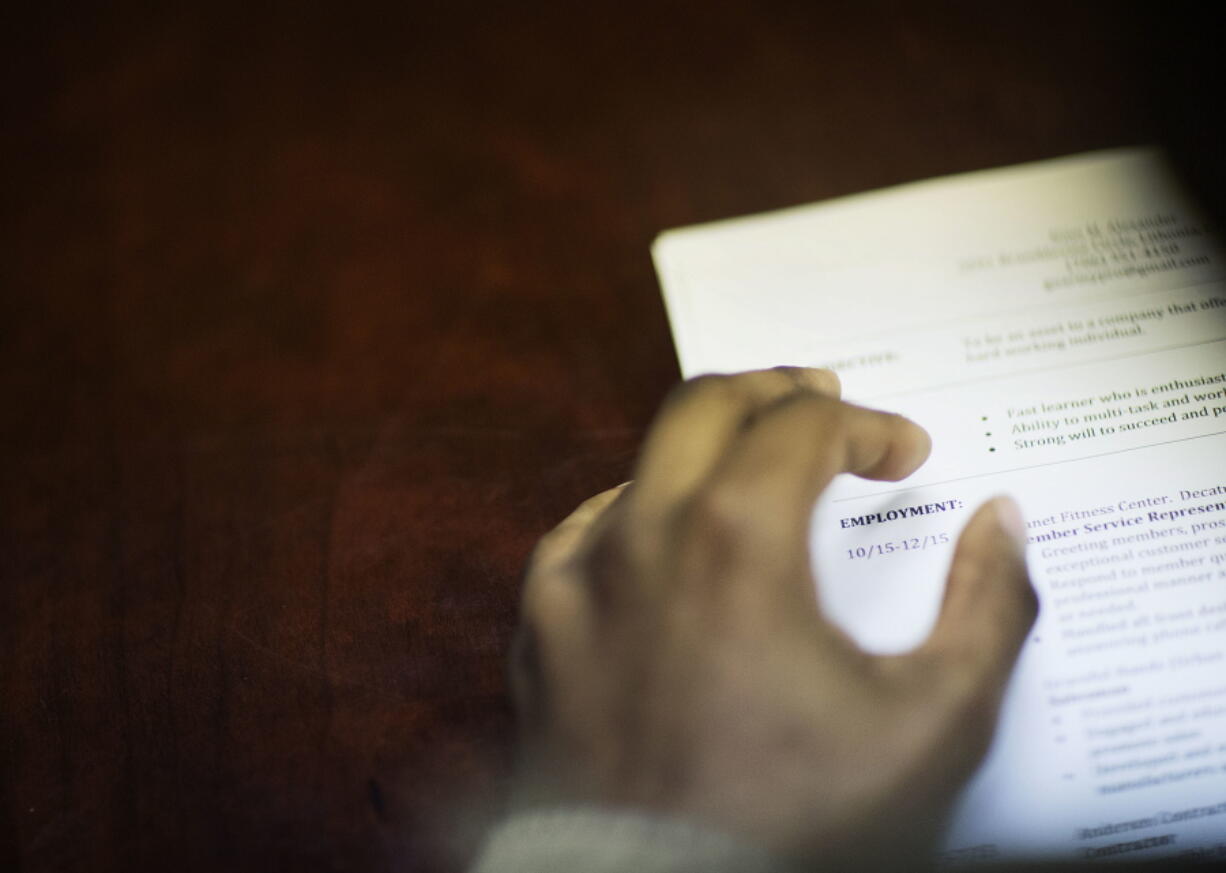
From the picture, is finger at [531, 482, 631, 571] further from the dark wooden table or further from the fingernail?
the fingernail

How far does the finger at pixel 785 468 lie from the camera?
27 centimetres

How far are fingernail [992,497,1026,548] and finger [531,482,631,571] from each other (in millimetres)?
129

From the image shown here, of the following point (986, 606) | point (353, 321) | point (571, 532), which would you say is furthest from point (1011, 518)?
point (353, 321)

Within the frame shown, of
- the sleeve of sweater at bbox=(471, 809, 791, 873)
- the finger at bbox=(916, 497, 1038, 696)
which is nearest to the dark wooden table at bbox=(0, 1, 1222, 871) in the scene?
the sleeve of sweater at bbox=(471, 809, 791, 873)

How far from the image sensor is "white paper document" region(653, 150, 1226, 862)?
0.28 meters

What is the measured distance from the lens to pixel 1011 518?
32 centimetres

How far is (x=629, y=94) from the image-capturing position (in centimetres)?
46

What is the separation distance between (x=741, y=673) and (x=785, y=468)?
0.20 feet

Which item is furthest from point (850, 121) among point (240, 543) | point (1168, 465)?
point (240, 543)

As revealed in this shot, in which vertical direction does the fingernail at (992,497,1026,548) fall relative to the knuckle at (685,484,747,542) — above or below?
below

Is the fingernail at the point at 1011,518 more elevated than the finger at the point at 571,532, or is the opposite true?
the finger at the point at 571,532

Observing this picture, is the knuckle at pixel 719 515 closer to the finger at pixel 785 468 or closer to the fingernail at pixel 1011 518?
the finger at pixel 785 468

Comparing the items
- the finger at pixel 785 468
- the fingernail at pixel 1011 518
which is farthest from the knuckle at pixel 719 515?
the fingernail at pixel 1011 518

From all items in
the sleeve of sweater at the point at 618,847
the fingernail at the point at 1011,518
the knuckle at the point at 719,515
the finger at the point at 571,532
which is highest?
the knuckle at the point at 719,515
